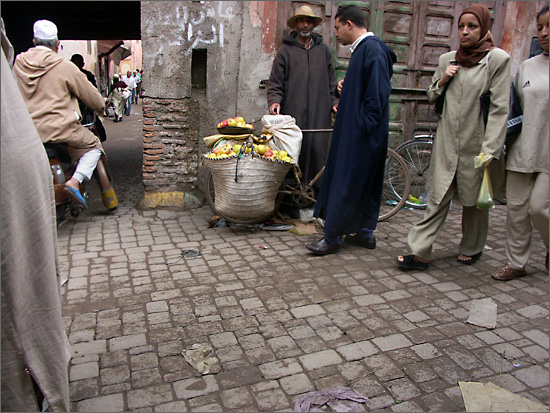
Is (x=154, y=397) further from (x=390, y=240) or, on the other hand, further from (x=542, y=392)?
(x=390, y=240)

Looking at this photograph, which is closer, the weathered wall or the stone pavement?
the stone pavement

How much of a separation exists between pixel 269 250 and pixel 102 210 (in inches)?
94.7

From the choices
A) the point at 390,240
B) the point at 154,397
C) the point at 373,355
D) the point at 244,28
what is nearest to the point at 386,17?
the point at 244,28

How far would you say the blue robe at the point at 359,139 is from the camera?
13.3 feet

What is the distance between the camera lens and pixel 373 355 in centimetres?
287

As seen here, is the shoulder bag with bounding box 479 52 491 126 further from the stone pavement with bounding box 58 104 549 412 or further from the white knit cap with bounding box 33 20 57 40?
the white knit cap with bounding box 33 20 57 40

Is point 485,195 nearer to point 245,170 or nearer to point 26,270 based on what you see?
point 245,170

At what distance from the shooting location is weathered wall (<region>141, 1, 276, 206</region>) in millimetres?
5531

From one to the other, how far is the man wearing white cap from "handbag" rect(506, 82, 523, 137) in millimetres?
4075

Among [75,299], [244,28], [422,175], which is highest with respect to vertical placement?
[244,28]

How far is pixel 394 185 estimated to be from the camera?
247 inches

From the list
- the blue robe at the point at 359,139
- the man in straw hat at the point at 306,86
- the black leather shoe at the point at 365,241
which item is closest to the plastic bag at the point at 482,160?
the blue robe at the point at 359,139

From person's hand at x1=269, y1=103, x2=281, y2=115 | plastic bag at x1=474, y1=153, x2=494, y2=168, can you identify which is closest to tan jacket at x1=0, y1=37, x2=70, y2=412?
plastic bag at x1=474, y1=153, x2=494, y2=168

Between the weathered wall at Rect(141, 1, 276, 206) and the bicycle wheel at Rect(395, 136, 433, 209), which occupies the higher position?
the weathered wall at Rect(141, 1, 276, 206)
